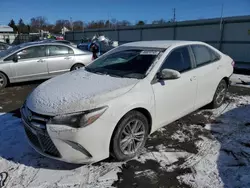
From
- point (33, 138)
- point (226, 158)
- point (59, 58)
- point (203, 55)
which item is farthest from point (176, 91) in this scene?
point (59, 58)

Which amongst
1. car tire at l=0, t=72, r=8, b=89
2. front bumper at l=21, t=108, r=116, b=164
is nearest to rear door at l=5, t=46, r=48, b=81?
car tire at l=0, t=72, r=8, b=89

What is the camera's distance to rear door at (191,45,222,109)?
435 centimetres

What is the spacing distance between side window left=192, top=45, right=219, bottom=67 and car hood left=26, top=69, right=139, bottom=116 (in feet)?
5.70

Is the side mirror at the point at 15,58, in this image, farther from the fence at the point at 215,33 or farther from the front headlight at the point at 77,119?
the fence at the point at 215,33

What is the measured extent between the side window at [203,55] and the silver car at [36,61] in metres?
5.11

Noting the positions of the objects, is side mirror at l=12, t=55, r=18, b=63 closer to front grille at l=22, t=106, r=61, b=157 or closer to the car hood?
the car hood

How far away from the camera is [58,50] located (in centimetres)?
835

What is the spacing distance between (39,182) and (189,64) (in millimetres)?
3052

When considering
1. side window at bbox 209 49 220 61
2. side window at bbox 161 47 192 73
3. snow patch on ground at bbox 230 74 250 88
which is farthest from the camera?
snow patch on ground at bbox 230 74 250 88

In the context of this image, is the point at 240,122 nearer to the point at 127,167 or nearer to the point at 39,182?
the point at 127,167

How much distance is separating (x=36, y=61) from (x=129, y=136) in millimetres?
5812

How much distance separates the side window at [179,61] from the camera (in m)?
3.79

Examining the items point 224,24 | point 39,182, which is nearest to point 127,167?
point 39,182

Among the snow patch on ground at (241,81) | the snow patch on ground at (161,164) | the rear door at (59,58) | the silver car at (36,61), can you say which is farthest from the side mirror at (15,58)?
the snow patch on ground at (241,81)
